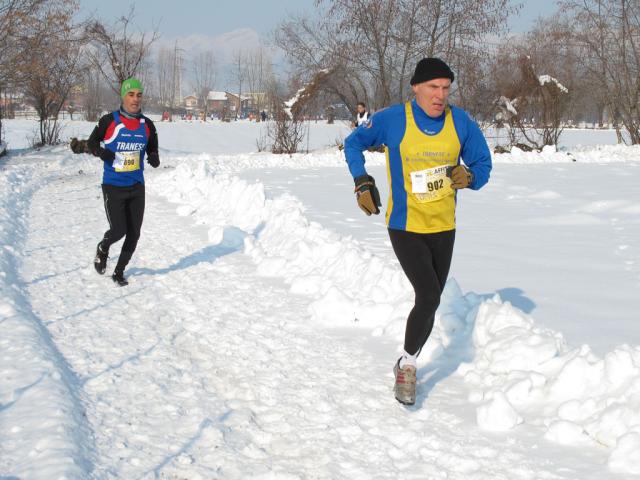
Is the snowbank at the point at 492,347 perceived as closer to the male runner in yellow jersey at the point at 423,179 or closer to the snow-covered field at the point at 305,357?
the snow-covered field at the point at 305,357

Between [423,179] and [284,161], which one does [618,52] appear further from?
[423,179]

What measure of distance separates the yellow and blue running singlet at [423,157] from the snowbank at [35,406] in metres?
1.98

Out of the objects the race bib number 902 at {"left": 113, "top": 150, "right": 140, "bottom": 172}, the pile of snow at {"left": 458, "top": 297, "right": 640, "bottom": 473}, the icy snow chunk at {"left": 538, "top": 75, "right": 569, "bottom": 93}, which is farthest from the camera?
the icy snow chunk at {"left": 538, "top": 75, "right": 569, "bottom": 93}

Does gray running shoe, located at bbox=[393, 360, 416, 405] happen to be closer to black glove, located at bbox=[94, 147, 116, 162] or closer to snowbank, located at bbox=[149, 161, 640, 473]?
snowbank, located at bbox=[149, 161, 640, 473]

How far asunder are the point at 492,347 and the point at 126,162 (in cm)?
381

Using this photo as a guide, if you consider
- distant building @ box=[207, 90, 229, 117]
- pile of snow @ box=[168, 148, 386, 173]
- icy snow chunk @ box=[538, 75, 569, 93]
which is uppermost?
distant building @ box=[207, 90, 229, 117]

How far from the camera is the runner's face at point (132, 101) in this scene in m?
5.93

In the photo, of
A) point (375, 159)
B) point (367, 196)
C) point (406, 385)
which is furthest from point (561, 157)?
point (406, 385)

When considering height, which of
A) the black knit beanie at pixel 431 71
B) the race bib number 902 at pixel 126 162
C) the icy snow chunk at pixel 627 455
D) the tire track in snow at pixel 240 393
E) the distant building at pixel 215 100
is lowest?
the tire track in snow at pixel 240 393

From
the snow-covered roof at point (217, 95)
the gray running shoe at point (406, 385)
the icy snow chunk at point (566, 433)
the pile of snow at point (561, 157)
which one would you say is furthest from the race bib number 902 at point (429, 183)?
the snow-covered roof at point (217, 95)

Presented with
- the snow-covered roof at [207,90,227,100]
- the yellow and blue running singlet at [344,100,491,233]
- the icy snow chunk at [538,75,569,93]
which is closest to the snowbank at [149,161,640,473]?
the yellow and blue running singlet at [344,100,491,233]

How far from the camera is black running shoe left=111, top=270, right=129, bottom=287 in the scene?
5.93m

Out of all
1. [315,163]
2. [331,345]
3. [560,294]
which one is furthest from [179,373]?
[315,163]

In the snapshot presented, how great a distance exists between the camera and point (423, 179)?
3.61 m
